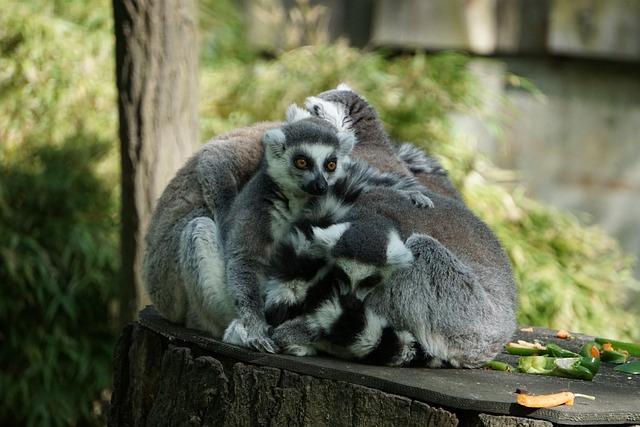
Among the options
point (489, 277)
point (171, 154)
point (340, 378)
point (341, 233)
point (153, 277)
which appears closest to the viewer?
point (340, 378)

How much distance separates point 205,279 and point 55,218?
356 centimetres

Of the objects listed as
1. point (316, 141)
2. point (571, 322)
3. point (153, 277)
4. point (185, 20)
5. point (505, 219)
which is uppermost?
point (185, 20)

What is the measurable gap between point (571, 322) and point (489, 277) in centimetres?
358

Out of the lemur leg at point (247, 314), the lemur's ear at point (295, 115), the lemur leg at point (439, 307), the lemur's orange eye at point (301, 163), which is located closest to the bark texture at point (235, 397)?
the lemur leg at point (247, 314)

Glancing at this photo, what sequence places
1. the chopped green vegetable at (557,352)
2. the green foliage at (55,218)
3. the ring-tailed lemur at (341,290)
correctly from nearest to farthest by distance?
the ring-tailed lemur at (341,290)
the chopped green vegetable at (557,352)
the green foliage at (55,218)

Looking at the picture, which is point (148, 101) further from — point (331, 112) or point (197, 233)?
point (197, 233)

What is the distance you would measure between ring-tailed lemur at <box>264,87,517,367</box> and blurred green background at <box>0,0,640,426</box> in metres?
3.25

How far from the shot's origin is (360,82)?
A: 7398 mm

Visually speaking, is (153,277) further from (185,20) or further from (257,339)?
(185,20)

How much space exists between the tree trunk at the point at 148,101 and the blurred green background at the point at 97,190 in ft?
4.47

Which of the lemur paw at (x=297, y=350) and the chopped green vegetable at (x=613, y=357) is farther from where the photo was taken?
the chopped green vegetable at (x=613, y=357)

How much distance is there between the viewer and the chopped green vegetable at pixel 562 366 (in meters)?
3.59

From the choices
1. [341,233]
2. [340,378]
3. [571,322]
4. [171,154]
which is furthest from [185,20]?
[571,322]

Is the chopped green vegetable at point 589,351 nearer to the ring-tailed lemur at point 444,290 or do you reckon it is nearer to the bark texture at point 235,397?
the ring-tailed lemur at point 444,290
